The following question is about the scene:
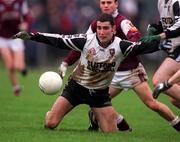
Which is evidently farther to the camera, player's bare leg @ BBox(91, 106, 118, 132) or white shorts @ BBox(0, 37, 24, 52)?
white shorts @ BBox(0, 37, 24, 52)

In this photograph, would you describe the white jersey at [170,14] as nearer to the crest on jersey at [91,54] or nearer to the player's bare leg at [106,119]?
the crest on jersey at [91,54]

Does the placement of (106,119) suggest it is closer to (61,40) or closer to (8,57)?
(61,40)

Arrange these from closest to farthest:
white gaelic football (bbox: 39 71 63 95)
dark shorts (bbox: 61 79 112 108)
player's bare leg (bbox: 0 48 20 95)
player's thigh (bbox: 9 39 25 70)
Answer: white gaelic football (bbox: 39 71 63 95)
dark shorts (bbox: 61 79 112 108)
player's bare leg (bbox: 0 48 20 95)
player's thigh (bbox: 9 39 25 70)

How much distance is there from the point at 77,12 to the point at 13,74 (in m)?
9.86

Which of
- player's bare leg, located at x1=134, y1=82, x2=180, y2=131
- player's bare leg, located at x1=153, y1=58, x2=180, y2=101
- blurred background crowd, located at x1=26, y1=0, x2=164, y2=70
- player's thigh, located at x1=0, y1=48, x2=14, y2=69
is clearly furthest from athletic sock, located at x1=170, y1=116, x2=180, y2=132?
blurred background crowd, located at x1=26, y1=0, x2=164, y2=70

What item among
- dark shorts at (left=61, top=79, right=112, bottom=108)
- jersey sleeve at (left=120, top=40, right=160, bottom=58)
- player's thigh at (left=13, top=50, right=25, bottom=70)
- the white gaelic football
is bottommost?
player's thigh at (left=13, top=50, right=25, bottom=70)

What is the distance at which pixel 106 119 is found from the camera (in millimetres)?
11680

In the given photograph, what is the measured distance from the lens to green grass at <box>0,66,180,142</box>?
A: 10875mm

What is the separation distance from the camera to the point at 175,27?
1156 cm

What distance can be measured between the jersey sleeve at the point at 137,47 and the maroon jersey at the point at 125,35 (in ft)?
1.00

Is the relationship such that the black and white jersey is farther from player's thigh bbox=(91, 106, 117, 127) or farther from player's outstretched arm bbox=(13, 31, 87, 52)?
player's thigh bbox=(91, 106, 117, 127)

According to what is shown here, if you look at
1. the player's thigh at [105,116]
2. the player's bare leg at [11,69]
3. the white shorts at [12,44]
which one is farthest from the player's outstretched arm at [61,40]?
the white shorts at [12,44]

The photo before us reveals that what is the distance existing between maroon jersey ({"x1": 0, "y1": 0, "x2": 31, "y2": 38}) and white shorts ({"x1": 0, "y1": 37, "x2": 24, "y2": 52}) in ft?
0.60

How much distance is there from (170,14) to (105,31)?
4.64 ft
